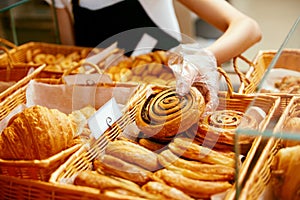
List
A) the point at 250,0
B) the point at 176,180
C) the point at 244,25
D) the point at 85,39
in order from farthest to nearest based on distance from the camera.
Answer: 1. the point at 250,0
2. the point at 85,39
3. the point at 244,25
4. the point at 176,180

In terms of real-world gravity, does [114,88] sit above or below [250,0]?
above

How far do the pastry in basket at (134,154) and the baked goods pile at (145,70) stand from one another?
0.60m

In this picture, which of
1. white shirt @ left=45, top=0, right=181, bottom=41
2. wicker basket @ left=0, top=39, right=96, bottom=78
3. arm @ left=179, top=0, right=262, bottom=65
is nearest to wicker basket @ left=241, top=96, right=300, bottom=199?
arm @ left=179, top=0, right=262, bottom=65

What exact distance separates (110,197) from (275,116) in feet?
1.52

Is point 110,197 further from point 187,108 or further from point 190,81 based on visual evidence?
point 190,81

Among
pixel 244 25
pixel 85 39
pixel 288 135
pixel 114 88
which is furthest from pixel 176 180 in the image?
pixel 85 39

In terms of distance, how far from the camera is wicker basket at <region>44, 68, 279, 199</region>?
937mm

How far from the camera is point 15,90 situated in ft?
4.89

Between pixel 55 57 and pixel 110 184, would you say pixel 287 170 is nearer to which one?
pixel 110 184

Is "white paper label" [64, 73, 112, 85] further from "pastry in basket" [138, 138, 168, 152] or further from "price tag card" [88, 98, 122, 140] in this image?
"pastry in basket" [138, 138, 168, 152]

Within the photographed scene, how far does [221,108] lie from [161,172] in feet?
1.17

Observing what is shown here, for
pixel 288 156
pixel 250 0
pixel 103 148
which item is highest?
pixel 288 156

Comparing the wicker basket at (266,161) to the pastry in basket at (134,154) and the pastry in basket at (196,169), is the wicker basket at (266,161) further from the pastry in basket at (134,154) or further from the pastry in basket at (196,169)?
the pastry in basket at (134,154)

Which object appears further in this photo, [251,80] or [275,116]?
[251,80]
